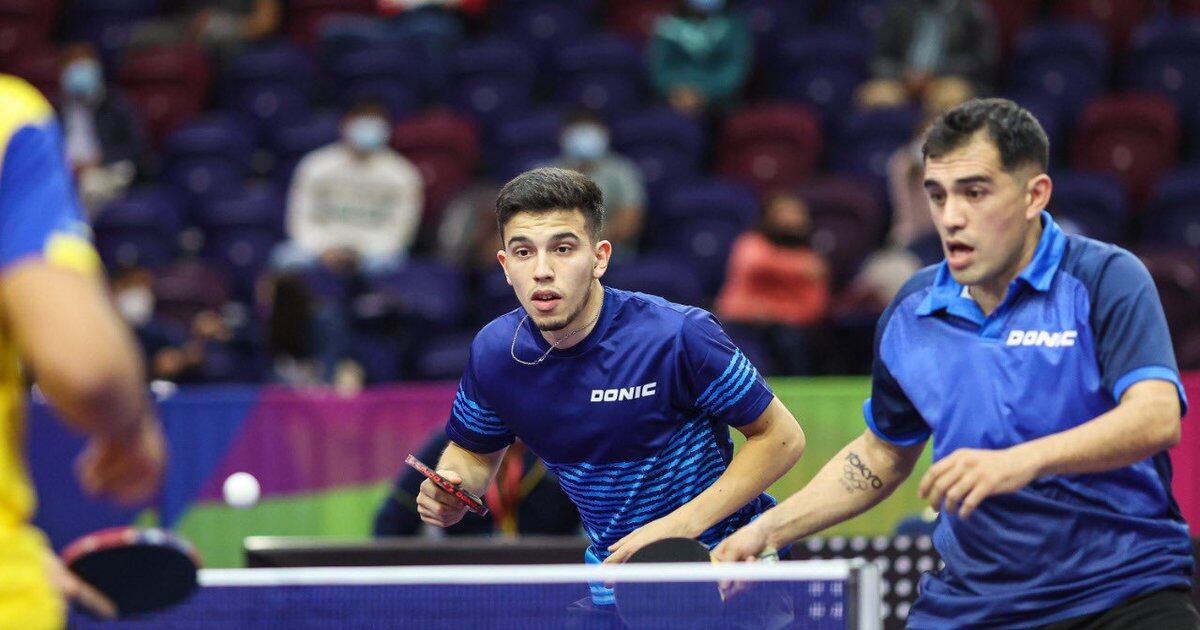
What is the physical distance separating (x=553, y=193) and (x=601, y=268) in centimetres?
29

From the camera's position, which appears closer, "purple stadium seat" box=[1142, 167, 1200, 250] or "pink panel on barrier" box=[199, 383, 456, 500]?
"pink panel on barrier" box=[199, 383, 456, 500]

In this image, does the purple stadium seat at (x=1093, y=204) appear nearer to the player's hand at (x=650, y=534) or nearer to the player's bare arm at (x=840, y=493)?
the player's bare arm at (x=840, y=493)

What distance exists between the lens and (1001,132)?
4.12m

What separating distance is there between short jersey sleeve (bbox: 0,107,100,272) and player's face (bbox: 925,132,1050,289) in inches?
94.2

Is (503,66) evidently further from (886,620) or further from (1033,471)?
(1033,471)

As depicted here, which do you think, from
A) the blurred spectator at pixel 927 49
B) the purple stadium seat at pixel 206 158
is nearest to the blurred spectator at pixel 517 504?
the blurred spectator at pixel 927 49

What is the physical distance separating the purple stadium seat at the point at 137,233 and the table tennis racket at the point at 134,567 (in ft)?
33.9

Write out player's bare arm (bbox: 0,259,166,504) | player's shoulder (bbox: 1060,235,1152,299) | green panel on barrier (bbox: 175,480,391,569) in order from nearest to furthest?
player's bare arm (bbox: 0,259,166,504) < player's shoulder (bbox: 1060,235,1152,299) < green panel on barrier (bbox: 175,480,391,569)

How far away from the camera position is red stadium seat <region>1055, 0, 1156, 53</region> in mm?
13359

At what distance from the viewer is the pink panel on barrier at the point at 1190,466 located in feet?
24.3

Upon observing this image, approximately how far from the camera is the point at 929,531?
7.23 meters

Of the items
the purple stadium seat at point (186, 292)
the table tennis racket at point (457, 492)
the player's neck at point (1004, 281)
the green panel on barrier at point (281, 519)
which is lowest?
the green panel on barrier at point (281, 519)

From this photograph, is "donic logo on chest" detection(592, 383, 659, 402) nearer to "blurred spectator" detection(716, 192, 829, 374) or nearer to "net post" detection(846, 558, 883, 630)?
"net post" detection(846, 558, 883, 630)

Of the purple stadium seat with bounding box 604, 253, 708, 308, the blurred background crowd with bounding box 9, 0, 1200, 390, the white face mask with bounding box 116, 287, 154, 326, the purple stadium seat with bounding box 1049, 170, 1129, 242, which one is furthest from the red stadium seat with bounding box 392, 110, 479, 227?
the purple stadium seat with bounding box 1049, 170, 1129, 242
